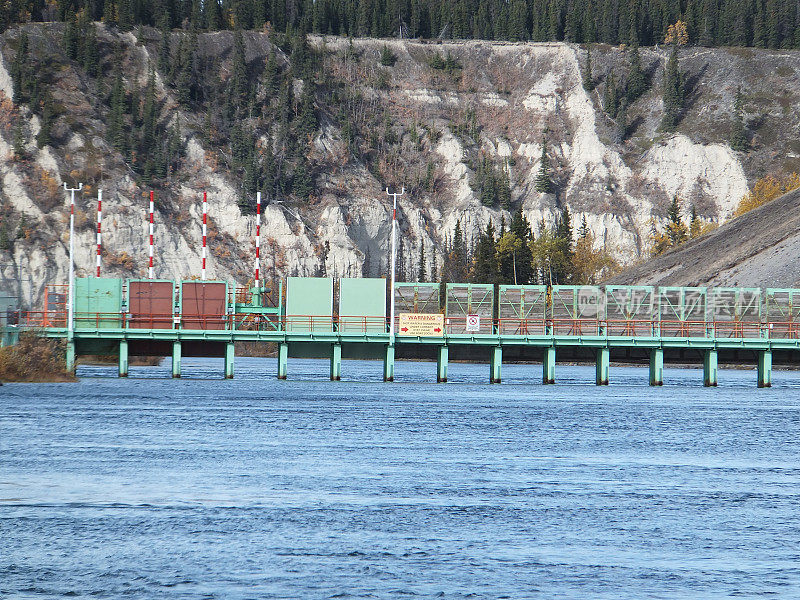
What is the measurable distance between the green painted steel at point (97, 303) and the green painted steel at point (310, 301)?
38.3 feet

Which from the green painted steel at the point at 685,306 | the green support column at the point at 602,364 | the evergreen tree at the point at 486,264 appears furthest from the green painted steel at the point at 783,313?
the evergreen tree at the point at 486,264

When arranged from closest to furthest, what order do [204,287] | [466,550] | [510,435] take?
[466,550] → [510,435] → [204,287]

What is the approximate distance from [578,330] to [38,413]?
41460 mm

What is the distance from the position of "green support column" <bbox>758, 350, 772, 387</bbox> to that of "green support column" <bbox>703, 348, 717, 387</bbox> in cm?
319

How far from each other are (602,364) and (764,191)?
120 metres

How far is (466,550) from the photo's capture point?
25.0 m

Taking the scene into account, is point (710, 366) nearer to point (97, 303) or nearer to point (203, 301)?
point (203, 301)

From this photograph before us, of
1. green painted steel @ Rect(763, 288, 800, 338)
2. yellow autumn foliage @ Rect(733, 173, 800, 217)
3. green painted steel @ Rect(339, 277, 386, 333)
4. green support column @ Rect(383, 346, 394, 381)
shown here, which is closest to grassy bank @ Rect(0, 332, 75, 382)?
green painted steel @ Rect(339, 277, 386, 333)

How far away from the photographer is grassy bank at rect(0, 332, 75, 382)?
221 feet

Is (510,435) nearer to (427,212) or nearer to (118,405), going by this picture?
(118,405)

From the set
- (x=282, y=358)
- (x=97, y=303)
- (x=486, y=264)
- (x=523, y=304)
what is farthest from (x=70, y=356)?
(x=486, y=264)

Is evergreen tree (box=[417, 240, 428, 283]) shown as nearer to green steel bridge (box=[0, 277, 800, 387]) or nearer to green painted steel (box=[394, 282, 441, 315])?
green steel bridge (box=[0, 277, 800, 387])

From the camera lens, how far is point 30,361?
6888 centimetres

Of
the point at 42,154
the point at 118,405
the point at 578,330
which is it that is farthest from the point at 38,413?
the point at 42,154
